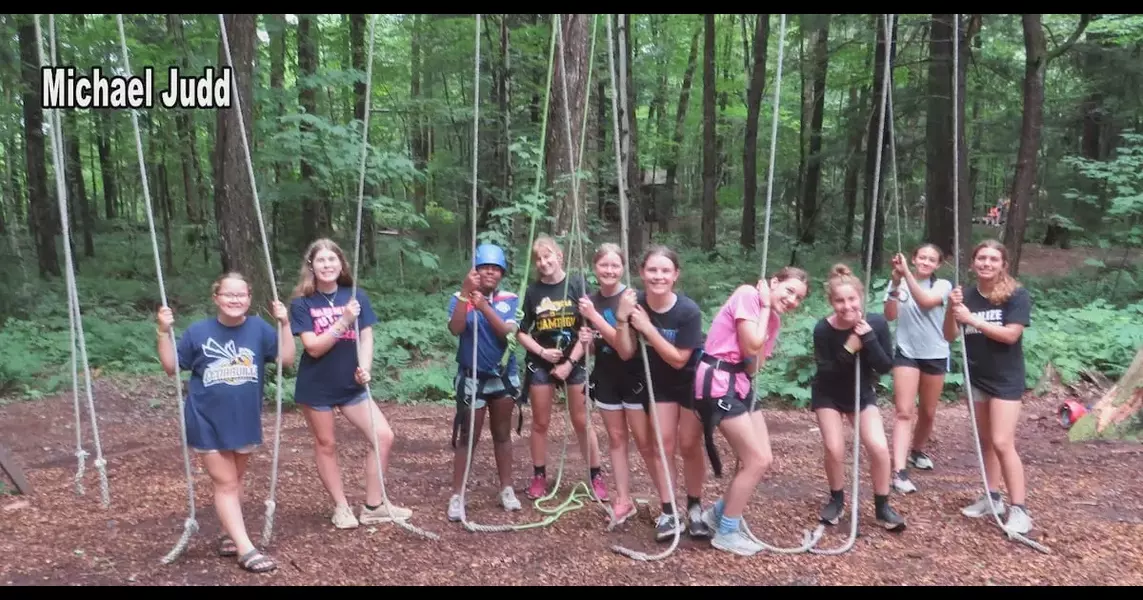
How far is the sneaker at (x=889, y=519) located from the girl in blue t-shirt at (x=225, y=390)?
10.4ft

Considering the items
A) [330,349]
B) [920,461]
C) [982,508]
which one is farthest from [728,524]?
[920,461]

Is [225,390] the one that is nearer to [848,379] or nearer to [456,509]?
[456,509]

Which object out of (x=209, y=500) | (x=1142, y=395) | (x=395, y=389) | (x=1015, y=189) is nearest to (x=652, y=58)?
(x=1015, y=189)

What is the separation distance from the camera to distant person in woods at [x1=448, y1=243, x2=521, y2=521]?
420 cm

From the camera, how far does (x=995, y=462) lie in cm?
446

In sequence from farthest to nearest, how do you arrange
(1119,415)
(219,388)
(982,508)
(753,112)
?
(753,112), (1119,415), (982,508), (219,388)

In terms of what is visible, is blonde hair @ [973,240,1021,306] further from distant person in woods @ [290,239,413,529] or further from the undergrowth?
distant person in woods @ [290,239,413,529]

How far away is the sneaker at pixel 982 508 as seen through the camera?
4.35 m

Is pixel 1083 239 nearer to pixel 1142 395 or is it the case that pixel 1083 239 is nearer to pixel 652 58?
pixel 652 58

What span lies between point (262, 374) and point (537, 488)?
1871 millimetres

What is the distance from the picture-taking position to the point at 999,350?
416 centimetres

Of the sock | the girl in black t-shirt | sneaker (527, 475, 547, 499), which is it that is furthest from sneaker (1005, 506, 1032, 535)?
sneaker (527, 475, 547, 499)

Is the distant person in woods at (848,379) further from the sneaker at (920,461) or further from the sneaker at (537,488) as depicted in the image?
the sneaker at (537,488)

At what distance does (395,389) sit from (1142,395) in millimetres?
6903
